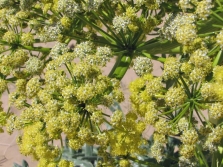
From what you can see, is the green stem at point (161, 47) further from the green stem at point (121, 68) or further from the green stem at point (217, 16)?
the green stem at point (217, 16)

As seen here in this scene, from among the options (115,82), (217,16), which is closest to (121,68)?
(115,82)

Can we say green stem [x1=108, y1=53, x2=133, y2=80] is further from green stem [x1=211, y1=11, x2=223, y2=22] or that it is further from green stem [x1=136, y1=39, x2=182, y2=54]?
green stem [x1=211, y1=11, x2=223, y2=22]

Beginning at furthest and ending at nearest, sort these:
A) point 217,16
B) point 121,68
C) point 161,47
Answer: point 161,47, point 121,68, point 217,16

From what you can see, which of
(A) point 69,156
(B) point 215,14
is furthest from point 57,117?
(A) point 69,156

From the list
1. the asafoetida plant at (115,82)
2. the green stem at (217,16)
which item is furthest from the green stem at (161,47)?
the green stem at (217,16)

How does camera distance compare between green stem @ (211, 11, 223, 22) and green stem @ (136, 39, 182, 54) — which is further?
green stem @ (136, 39, 182, 54)

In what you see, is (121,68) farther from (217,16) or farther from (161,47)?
(217,16)

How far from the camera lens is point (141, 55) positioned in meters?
1.61

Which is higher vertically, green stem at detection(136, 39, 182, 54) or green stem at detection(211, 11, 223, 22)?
green stem at detection(211, 11, 223, 22)

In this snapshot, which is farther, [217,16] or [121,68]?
[121,68]

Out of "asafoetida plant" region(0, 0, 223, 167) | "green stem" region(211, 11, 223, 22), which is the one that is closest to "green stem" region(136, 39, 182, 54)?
"asafoetida plant" region(0, 0, 223, 167)

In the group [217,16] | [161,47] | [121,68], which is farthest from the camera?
[161,47]

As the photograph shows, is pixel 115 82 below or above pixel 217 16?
below

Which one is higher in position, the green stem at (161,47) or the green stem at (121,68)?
the green stem at (161,47)
